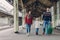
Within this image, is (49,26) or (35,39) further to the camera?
(49,26)

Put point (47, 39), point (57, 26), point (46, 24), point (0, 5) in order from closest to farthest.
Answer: point (47, 39) → point (46, 24) → point (57, 26) → point (0, 5)

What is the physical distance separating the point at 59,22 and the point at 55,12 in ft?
5.48

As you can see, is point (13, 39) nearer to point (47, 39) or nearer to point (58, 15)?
point (47, 39)

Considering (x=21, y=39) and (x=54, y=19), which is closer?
(x=21, y=39)

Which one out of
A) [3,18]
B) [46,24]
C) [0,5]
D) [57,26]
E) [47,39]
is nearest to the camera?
[47,39]


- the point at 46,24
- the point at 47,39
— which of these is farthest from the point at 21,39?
the point at 46,24

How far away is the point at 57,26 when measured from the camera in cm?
2475

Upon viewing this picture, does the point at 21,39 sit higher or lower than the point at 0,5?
lower

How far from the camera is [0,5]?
180 feet

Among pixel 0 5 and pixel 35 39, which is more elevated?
pixel 0 5

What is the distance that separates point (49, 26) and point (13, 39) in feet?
12.1

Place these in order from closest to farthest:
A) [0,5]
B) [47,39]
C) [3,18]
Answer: [47,39]
[0,5]
[3,18]

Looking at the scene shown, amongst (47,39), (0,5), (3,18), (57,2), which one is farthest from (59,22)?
(3,18)

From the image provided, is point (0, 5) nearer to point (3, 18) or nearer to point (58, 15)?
point (3, 18)
